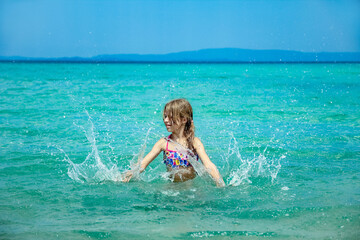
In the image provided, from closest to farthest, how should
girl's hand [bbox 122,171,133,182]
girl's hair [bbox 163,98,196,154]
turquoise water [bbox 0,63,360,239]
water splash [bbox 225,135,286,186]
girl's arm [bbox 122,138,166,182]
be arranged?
turquoise water [bbox 0,63,360,239]
girl's hair [bbox 163,98,196,154]
girl's arm [bbox 122,138,166,182]
girl's hand [bbox 122,171,133,182]
water splash [bbox 225,135,286,186]

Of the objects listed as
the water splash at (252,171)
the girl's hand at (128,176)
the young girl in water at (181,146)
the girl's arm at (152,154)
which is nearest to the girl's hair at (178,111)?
the young girl in water at (181,146)

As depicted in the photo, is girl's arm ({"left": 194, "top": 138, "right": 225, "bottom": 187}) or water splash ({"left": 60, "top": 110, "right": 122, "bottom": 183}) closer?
girl's arm ({"left": 194, "top": 138, "right": 225, "bottom": 187})

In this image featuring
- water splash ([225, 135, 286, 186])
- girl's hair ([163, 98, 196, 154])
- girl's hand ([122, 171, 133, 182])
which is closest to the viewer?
girl's hair ([163, 98, 196, 154])

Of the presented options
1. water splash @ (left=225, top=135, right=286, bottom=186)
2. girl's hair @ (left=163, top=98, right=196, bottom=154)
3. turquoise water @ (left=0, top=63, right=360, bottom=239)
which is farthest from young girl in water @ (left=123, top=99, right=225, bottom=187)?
water splash @ (left=225, top=135, right=286, bottom=186)

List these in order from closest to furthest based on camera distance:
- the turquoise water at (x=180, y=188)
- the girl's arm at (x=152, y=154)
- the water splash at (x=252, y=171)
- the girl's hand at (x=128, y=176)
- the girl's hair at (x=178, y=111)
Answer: the turquoise water at (x=180, y=188), the girl's hair at (x=178, y=111), the girl's arm at (x=152, y=154), the girl's hand at (x=128, y=176), the water splash at (x=252, y=171)

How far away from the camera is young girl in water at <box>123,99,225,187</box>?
15.7 ft

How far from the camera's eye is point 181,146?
4883 mm

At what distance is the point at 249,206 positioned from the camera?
4.51 meters

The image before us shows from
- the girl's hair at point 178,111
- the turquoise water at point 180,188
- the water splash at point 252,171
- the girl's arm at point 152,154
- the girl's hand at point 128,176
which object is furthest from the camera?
the water splash at point 252,171

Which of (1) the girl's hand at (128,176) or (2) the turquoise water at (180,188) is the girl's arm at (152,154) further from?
(2) the turquoise water at (180,188)

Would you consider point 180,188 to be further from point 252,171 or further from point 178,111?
point 252,171

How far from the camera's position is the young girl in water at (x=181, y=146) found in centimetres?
479

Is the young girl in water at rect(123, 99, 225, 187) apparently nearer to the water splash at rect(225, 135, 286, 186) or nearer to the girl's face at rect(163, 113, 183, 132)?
the girl's face at rect(163, 113, 183, 132)

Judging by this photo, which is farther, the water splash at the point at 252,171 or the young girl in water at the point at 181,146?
the water splash at the point at 252,171
